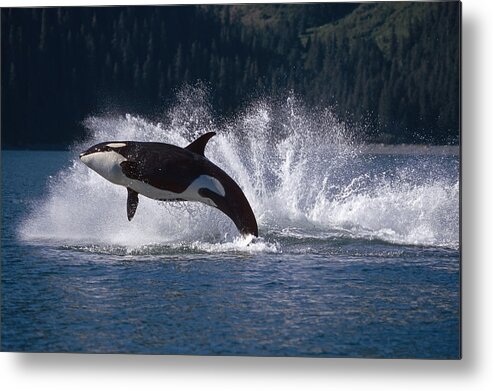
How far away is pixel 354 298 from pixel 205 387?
5.02 ft

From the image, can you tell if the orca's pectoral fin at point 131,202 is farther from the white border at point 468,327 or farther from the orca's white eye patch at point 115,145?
the white border at point 468,327

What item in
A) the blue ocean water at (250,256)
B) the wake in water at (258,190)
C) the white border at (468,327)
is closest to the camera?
the white border at (468,327)

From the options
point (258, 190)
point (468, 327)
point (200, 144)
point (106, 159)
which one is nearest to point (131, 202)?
point (106, 159)

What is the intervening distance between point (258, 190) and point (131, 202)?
4.09 ft

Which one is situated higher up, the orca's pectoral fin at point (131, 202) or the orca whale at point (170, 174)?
the orca whale at point (170, 174)

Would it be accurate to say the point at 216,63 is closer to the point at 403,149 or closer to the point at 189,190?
the point at 189,190

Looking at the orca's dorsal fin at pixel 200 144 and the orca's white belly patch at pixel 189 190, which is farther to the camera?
the orca's white belly patch at pixel 189 190

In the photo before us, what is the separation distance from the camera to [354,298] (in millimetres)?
10688

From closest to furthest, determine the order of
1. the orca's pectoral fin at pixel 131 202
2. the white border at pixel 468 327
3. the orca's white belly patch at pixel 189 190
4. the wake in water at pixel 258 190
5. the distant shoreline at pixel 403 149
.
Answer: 1. the white border at pixel 468 327
2. the distant shoreline at pixel 403 149
3. the wake in water at pixel 258 190
4. the orca's pectoral fin at pixel 131 202
5. the orca's white belly patch at pixel 189 190

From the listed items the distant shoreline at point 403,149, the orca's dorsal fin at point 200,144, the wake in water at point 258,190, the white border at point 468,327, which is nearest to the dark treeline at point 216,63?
the distant shoreline at point 403,149

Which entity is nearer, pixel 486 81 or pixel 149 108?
pixel 486 81

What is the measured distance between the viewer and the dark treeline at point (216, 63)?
10812mm

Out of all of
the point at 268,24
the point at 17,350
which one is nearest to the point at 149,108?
the point at 268,24

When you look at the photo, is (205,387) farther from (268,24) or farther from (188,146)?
(268,24)
